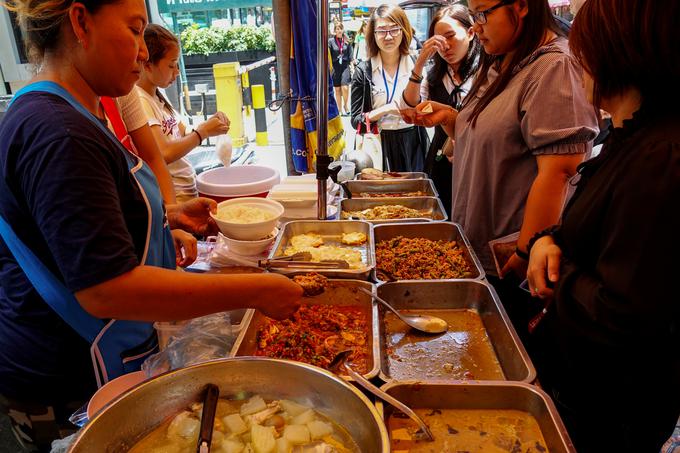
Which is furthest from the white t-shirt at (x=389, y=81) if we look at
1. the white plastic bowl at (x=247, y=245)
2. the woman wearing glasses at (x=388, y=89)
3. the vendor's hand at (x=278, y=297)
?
the vendor's hand at (x=278, y=297)

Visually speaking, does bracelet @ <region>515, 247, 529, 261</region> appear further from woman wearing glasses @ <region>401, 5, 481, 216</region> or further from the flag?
the flag

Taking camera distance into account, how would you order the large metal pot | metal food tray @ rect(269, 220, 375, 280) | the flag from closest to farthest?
Result: the large metal pot
metal food tray @ rect(269, 220, 375, 280)
the flag

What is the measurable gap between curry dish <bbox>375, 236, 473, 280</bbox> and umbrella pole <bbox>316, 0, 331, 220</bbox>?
55 cm

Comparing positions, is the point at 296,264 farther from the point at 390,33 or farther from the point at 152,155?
the point at 390,33

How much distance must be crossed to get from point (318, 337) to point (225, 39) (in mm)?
10057

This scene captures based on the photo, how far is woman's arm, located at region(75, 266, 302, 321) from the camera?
3.33ft

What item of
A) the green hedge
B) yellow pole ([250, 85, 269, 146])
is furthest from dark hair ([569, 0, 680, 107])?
the green hedge

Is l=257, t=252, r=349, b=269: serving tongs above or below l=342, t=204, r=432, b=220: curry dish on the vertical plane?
above

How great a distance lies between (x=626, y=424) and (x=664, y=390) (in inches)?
6.8

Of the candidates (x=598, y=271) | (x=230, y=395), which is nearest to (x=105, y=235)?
(x=230, y=395)

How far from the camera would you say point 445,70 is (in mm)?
3752

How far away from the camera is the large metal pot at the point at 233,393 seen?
94 centimetres

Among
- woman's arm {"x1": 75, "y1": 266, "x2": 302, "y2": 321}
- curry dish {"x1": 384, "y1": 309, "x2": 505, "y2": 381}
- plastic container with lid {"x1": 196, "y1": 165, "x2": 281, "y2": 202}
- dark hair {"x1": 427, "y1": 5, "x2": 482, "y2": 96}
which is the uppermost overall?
dark hair {"x1": 427, "y1": 5, "x2": 482, "y2": 96}

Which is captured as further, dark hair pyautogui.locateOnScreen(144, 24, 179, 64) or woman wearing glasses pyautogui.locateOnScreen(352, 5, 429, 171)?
woman wearing glasses pyautogui.locateOnScreen(352, 5, 429, 171)
